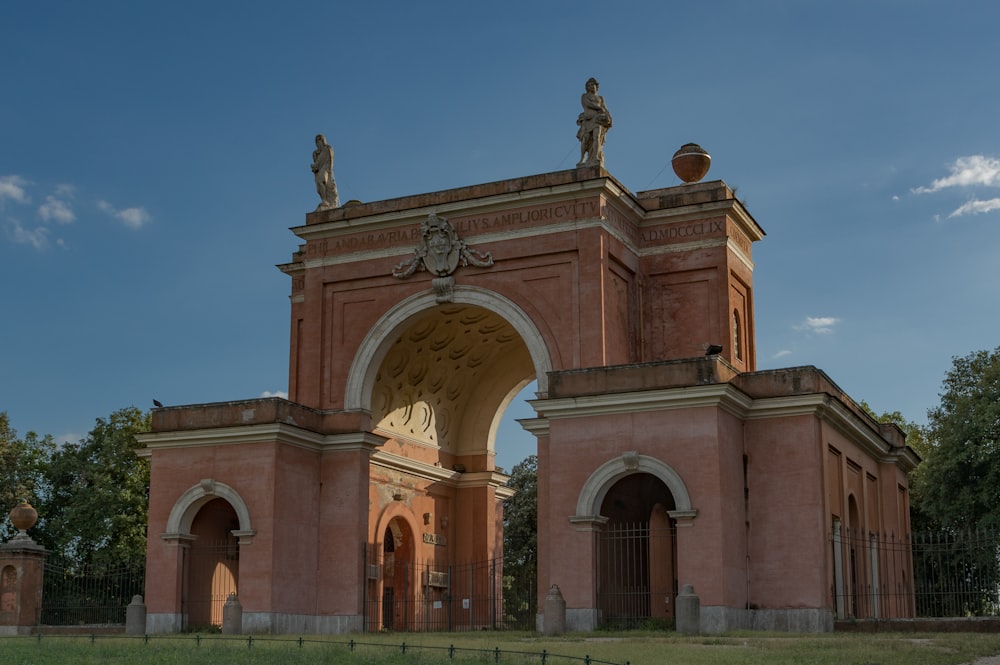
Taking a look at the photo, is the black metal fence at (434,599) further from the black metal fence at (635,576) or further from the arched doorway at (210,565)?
the black metal fence at (635,576)

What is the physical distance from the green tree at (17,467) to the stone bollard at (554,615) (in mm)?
28088

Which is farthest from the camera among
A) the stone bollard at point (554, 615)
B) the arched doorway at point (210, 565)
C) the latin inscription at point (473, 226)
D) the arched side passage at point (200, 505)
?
the arched doorway at point (210, 565)

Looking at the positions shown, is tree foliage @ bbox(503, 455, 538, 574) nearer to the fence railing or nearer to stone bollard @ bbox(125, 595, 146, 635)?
stone bollard @ bbox(125, 595, 146, 635)

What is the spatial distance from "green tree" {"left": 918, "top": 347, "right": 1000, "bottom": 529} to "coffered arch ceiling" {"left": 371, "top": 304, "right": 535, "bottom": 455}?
12.8 m

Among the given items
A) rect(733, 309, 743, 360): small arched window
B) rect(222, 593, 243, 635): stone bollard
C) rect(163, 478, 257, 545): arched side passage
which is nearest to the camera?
rect(222, 593, 243, 635): stone bollard

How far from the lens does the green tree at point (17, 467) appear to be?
157 ft

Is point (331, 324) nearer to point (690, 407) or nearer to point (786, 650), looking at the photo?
point (690, 407)

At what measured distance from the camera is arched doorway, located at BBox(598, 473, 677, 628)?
2752 cm

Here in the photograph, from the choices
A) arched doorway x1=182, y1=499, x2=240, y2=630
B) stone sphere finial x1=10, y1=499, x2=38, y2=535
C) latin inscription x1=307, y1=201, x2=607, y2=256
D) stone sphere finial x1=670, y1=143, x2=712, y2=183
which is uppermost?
stone sphere finial x1=670, y1=143, x2=712, y2=183

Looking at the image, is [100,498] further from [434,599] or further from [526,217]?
[526,217]

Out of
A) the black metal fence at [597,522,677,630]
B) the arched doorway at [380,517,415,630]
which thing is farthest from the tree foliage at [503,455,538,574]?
the black metal fence at [597,522,677,630]

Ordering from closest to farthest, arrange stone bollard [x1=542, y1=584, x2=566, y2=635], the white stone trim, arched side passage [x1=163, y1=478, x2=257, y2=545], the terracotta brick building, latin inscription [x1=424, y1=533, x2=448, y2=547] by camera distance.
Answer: stone bollard [x1=542, y1=584, x2=566, y2=635], the white stone trim, the terracotta brick building, arched side passage [x1=163, y1=478, x2=257, y2=545], latin inscription [x1=424, y1=533, x2=448, y2=547]

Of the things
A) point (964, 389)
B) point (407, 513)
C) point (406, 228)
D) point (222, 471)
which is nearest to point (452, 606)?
point (407, 513)

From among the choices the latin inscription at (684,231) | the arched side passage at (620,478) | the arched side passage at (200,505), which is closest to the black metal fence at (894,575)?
the arched side passage at (620,478)
